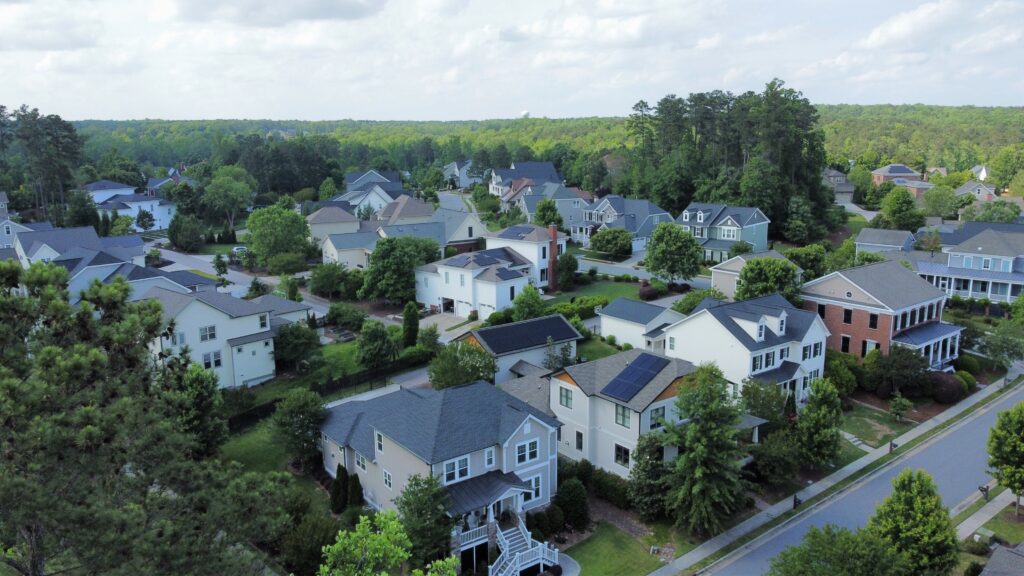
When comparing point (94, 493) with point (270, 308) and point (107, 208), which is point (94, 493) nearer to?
point (270, 308)

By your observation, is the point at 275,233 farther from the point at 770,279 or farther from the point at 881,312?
the point at 881,312

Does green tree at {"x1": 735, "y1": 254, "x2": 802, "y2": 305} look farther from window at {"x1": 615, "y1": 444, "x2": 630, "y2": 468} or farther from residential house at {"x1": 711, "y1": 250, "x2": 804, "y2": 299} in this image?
window at {"x1": 615, "y1": 444, "x2": 630, "y2": 468}

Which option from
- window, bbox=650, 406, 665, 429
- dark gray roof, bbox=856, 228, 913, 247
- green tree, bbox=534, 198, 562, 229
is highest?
green tree, bbox=534, 198, 562, 229

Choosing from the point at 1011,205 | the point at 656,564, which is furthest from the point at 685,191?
the point at 656,564

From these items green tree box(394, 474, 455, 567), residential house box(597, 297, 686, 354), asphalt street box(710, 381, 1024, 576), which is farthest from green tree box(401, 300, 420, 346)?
asphalt street box(710, 381, 1024, 576)

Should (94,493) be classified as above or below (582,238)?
above

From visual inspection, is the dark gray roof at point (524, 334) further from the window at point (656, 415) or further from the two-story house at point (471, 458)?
the window at point (656, 415)

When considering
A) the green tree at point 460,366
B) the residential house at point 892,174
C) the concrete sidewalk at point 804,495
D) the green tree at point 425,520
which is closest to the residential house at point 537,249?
the green tree at point 460,366
